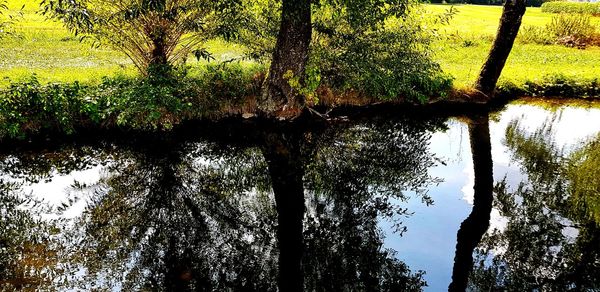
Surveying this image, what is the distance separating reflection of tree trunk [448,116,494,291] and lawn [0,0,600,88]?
4.59m

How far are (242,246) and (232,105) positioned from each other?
24.3 feet

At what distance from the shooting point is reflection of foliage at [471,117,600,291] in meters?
7.87

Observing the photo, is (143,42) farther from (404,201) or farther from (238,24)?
(404,201)

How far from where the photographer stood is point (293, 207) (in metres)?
10.2

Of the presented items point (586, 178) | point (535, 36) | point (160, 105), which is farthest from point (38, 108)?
point (535, 36)

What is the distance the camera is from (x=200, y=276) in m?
7.62

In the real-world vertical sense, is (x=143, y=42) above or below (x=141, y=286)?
above

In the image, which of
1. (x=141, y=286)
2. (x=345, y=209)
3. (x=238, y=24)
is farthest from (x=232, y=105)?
(x=141, y=286)

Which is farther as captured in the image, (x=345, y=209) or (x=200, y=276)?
(x=345, y=209)

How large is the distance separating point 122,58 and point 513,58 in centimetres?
1987

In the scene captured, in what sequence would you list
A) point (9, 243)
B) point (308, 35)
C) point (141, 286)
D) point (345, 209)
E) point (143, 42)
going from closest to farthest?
point (141, 286), point (9, 243), point (345, 209), point (308, 35), point (143, 42)

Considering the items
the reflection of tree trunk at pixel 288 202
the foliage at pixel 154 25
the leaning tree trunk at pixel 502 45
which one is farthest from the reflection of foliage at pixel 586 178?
the foliage at pixel 154 25

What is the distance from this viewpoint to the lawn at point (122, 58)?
17.9m

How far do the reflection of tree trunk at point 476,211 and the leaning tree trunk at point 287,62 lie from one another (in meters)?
5.83
